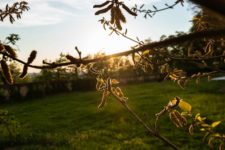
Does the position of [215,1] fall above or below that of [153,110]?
above

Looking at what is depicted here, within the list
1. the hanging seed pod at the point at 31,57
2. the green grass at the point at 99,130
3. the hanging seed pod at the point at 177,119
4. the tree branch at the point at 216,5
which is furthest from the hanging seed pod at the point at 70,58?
the green grass at the point at 99,130

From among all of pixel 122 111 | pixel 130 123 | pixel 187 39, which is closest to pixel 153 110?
pixel 122 111

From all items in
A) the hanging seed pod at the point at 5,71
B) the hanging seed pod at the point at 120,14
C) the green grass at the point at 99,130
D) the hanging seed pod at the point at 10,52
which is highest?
the hanging seed pod at the point at 120,14

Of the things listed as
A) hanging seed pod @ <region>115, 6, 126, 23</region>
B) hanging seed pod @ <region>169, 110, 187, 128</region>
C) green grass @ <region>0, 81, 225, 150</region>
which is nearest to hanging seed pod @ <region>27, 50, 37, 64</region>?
hanging seed pod @ <region>115, 6, 126, 23</region>

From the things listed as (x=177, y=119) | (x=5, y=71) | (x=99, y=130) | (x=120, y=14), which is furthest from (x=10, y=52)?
(x=99, y=130)

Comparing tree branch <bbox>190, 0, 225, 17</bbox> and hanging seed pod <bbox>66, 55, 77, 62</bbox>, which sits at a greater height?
tree branch <bbox>190, 0, 225, 17</bbox>

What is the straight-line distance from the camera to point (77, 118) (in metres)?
14.9

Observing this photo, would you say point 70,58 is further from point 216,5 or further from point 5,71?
point 216,5

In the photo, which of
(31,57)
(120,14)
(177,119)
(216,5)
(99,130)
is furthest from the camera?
(99,130)

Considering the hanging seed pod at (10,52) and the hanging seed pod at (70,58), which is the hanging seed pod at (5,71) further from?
the hanging seed pod at (70,58)

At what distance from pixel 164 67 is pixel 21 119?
14.3 meters

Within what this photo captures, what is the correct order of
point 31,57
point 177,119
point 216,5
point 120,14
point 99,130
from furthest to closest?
point 99,130
point 177,119
point 120,14
point 31,57
point 216,5

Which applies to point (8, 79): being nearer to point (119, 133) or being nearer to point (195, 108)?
point (119, 133)

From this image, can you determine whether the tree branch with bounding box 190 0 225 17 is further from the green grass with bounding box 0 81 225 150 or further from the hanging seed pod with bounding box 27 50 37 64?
the green grass with bounding box 0 81 225 150
